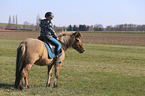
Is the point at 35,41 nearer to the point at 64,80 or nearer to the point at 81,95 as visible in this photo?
the point at 81,95

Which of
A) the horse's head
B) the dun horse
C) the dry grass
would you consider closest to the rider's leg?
the dun horse

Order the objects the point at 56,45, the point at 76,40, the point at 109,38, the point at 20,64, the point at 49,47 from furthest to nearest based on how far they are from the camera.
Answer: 1. the point at 109,38
2. the point at 76,40
3. the point at 56,45
4. the point at 49,47
5. the point at 20,64

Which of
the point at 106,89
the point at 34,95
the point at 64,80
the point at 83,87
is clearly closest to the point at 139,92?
the point at 106,89

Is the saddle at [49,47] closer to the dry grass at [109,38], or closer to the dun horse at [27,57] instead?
Result: the dun horse at [27,57]

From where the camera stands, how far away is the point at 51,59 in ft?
26.6

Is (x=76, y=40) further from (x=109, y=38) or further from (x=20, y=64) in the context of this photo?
(x=109, y=38)

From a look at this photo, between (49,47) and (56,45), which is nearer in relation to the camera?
(49,47)

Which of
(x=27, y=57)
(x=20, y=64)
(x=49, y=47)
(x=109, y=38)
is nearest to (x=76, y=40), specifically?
(x=49, y=47)

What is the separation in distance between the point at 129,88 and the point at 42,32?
A: 15.8ft

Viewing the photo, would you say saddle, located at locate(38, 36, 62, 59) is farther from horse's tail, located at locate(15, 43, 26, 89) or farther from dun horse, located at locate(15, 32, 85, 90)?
horse's tail, located at locate(15, 43, 26, 89)

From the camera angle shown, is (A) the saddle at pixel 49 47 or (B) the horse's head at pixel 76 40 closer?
(A) the saddle at pixel 49 47

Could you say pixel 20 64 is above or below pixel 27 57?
below

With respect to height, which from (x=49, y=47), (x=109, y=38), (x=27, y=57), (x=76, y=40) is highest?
(x=76, y=40)

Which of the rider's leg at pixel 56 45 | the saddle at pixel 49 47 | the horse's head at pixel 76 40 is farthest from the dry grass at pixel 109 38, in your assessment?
the saddle at pixel 49 47
